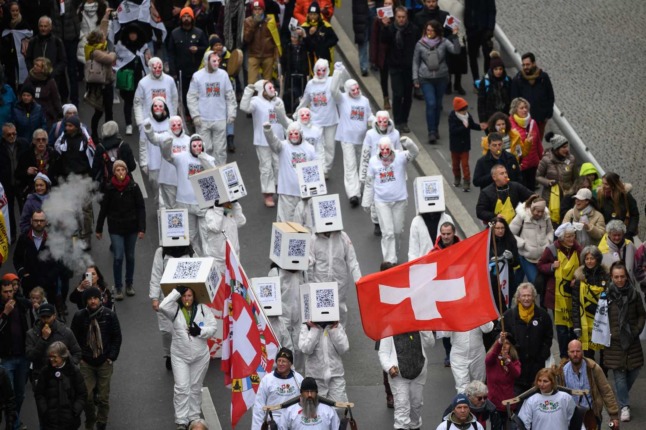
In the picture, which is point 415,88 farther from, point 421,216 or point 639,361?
point 639,361

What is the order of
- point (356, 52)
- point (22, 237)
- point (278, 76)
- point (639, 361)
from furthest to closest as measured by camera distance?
point (356, 52), point (278, 76), point (22, 237), point (639, 361)

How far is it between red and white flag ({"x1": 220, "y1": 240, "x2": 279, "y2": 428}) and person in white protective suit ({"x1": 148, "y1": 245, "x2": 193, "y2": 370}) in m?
1.96

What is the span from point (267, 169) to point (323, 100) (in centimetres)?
155

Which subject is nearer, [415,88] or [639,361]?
[639,361]

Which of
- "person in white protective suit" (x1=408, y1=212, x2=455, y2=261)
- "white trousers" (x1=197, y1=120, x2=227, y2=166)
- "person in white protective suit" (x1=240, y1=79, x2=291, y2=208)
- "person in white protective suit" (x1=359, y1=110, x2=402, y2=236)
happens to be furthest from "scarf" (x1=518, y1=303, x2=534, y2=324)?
"white trousers" (x1=197, y1=120, x2=227, y2=166)

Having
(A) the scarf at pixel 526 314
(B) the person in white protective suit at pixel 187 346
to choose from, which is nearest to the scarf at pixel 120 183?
(B) the person in white protective suit at pixel 187 346

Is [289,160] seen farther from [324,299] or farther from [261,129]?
[324,299]

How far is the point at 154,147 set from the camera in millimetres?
26172

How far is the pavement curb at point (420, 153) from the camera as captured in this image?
2583 centimetres

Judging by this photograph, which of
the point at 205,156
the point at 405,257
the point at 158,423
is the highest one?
the point at 205,156

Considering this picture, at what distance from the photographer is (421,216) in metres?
23.0

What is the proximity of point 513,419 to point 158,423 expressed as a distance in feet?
15.3

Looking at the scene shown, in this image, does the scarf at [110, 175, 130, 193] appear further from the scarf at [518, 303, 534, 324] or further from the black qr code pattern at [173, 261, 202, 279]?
the scarf at [518, 303, 534, 324]

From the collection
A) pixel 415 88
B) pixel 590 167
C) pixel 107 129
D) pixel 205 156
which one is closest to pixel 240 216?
pixel 205 156
